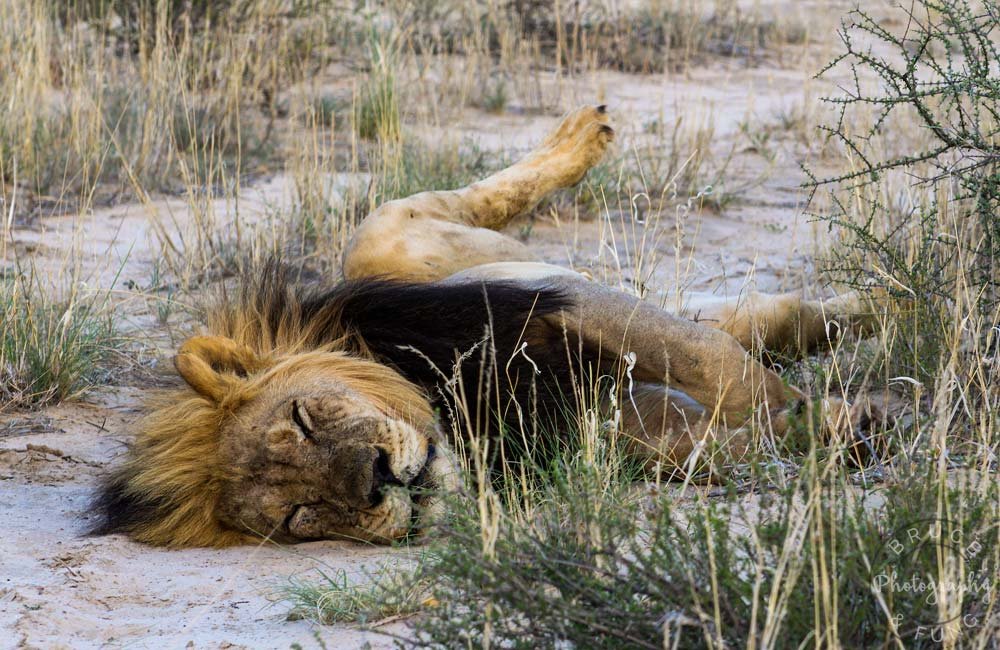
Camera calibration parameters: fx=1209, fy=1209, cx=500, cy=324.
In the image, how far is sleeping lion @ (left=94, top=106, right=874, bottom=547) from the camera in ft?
10.5

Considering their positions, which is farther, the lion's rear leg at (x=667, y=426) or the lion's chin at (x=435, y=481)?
the lion's rear leg at (x=667, y=426)

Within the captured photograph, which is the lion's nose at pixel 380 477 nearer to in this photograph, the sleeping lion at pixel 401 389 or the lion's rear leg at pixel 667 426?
the sleeping lion at pixel 401 389

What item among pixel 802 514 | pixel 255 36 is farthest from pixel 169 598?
pixel 255 36

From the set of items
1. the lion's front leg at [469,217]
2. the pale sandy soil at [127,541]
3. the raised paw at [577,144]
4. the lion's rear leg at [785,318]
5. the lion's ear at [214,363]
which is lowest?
the pale sandy soil at [127,541]

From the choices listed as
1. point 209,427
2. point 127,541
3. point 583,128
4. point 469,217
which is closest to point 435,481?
point 209,427

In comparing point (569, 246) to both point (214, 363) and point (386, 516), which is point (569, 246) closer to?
point (214, 363)

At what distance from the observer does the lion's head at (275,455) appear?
10.3ft

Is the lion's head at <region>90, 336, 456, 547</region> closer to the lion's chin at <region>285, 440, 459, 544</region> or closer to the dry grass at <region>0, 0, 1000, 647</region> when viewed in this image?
the lion's chin at <region>285, 440, 459, 544</region>

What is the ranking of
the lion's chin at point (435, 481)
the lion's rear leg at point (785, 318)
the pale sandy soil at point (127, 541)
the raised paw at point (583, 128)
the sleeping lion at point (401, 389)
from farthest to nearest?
the raised paw at point (583, 128) → the lion's rear leg at point (785, 318) → the sleeping lion at point (401, 389) → the lion's chin at point (435, 481) → the pale sandy soil at point (127, 541)

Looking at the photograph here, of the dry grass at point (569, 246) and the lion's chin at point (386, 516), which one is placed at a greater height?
the dry grass at point (569, 246)

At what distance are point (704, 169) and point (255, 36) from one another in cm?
332

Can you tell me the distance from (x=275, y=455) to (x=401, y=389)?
1.78 ft

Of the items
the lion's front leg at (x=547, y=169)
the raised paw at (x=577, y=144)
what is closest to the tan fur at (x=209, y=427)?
the lion's front leg at (x=547, y=169)

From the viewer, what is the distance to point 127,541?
3416 mm
